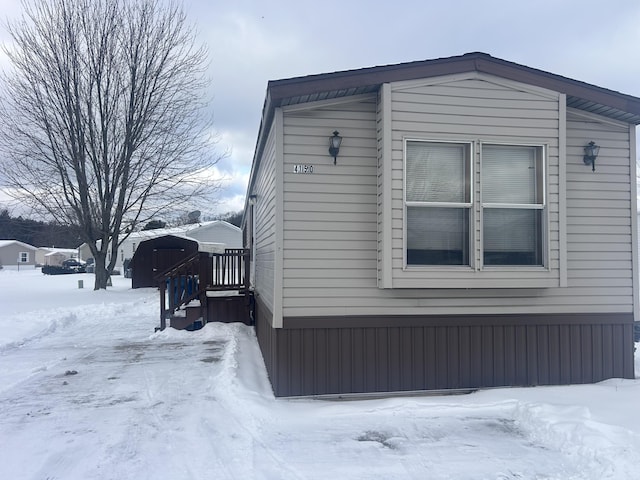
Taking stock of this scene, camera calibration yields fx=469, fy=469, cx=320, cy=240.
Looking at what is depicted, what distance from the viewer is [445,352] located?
5.29m

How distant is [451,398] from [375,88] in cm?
346

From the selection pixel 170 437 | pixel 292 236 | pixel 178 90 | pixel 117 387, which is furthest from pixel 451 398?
pixel 178 90

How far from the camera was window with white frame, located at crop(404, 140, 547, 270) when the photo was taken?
5.08 m

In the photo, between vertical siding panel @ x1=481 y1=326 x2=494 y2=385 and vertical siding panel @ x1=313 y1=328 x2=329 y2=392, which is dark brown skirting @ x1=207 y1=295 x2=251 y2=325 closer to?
vertical siding panel @ x1=313 y1=328 x2=329 y2=392

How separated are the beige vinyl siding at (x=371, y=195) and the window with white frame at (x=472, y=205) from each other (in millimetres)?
135

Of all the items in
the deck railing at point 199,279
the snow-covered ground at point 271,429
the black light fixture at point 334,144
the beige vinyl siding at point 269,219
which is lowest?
the snow-covered ground at point 271,429

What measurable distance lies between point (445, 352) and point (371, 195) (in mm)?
1954

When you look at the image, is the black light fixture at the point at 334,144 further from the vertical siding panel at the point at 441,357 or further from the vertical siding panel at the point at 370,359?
the vertical siding panel at the point at 441,357

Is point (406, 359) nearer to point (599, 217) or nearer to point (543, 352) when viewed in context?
point (543, 352)

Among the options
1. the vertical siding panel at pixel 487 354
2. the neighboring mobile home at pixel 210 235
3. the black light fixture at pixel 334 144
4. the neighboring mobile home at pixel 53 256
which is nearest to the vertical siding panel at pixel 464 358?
the vertical siding panel at pixel 487 354

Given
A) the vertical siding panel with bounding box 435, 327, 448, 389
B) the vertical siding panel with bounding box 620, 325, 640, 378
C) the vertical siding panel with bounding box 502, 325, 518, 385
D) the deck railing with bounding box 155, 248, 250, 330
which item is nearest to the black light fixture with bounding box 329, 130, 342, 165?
the vertical siding panel with bounding box 435, 327, 448, 389

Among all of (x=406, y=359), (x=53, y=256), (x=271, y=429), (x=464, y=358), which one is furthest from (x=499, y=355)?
(x=53, y=256)

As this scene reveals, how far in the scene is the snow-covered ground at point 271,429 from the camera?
341 centimetres

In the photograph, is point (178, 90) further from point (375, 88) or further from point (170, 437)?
point (170, 437)
